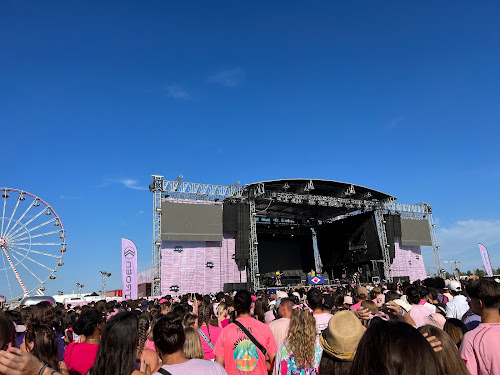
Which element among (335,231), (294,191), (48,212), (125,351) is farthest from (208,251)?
(125,351)

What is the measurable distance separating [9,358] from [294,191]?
2815cm

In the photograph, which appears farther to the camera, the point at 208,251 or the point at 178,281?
the point at 208,251

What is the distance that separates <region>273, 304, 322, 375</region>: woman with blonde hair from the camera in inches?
115

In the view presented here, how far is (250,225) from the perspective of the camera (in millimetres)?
26891

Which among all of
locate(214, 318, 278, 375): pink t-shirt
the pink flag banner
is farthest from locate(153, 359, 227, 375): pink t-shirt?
the pink flag banner

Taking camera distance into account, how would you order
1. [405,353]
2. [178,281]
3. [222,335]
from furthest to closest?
[178,281] < [222,335] < [405,353]

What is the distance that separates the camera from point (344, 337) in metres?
2.03

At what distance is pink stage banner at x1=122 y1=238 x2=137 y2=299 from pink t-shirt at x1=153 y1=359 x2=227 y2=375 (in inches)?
669

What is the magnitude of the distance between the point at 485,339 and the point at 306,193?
90.1ft

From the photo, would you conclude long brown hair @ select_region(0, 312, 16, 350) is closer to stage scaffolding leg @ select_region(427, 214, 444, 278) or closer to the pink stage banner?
the pink stage banner

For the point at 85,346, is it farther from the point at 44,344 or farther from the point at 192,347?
the point at 192,347

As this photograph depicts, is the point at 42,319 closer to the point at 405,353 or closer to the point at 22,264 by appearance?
the point at 405,353

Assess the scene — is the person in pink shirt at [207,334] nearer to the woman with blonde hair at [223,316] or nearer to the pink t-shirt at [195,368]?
the woman with blonde hair at [223,316]

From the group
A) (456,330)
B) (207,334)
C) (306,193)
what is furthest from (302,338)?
(306,193)
